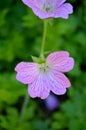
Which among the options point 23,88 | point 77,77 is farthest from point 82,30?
point 23,88

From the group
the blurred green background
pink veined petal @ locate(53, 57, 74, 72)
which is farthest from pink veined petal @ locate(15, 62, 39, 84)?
the blurred green background

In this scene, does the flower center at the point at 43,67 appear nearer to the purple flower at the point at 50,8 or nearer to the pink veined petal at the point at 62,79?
the pink veined petal at the point at 62,79

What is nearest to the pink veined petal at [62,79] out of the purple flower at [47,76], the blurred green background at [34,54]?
the purple flower at [47,76]

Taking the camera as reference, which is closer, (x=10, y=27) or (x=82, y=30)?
(x=10, y=27)

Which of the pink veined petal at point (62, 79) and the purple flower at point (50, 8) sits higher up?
Answer: the purple flower at point (50, 8)

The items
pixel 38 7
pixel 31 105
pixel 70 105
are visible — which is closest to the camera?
pixel 38 7

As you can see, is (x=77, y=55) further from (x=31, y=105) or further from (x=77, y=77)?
(x=31, y=105)

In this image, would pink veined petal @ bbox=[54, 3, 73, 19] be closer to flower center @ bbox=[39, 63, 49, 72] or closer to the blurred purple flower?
flower center @ bbox=[39, 63, 49, 72]
